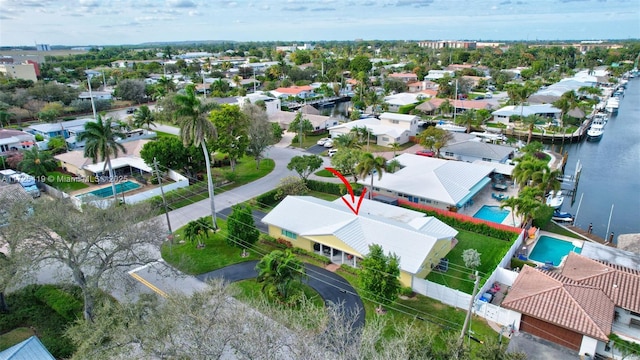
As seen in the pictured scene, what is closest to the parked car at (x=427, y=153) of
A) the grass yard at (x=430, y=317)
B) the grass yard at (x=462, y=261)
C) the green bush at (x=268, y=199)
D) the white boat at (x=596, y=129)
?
the grass yard at (x=462, y=261)

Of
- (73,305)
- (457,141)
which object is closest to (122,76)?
(457,141)

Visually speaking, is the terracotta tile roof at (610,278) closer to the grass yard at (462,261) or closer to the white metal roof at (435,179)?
the grass yard at (462,261)

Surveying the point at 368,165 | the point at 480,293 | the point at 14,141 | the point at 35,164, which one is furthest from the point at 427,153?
the point at 14,141

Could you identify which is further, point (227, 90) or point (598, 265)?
point (227, 90)

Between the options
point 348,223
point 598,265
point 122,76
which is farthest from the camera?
point 122,76

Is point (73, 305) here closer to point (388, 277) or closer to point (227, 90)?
point (388, 277)
